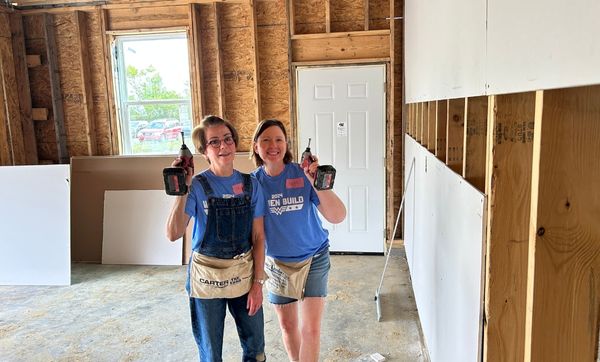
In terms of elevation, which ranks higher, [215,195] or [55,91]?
[55,91]

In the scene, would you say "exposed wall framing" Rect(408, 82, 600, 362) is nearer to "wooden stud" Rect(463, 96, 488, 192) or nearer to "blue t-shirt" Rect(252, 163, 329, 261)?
"wooden stud" Rect(463, 96, 488, 192)

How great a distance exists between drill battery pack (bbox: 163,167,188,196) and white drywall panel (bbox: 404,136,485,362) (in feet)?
3.64

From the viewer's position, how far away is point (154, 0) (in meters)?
4.85

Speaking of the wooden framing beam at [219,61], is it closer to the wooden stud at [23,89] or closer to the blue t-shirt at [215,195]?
the wooden stud at [23,89]

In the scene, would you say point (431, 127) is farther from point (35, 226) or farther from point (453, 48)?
point (35, 226)

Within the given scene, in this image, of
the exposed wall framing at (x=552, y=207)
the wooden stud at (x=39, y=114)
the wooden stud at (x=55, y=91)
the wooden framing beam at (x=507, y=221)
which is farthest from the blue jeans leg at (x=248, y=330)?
the wooden stud at (x=39, y=114)

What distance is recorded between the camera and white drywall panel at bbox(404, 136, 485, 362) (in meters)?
1.34

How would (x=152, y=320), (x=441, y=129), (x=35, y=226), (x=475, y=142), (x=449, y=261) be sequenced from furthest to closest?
(x=35, y=226) < (x=152, y=320) < (x=441, y=129) < (x=449, y=261) < (x=475, y=142)

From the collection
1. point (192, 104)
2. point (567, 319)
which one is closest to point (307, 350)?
point (567, 319)

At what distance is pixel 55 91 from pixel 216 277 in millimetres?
4310

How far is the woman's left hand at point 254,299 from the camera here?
2.02 meters

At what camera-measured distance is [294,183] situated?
6.79 ft

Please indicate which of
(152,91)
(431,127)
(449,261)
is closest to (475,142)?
(449,261)

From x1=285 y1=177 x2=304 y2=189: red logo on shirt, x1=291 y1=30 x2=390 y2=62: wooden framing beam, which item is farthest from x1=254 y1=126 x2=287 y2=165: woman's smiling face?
x1=291 y1=30 x2=390 y2=62: wooden framing beam
